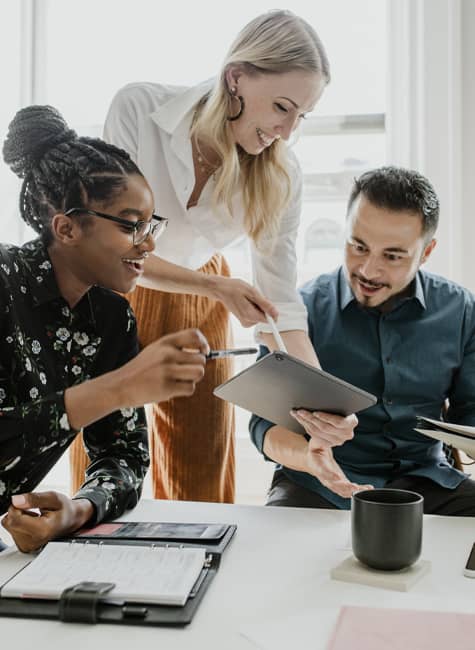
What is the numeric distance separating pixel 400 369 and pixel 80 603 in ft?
3.38

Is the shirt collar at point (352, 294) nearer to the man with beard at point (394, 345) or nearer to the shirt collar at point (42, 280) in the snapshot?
the man with beard at point (394, 345)

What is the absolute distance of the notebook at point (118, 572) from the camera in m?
0.87

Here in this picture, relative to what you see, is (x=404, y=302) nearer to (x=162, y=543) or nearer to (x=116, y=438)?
(x=116, y=438)

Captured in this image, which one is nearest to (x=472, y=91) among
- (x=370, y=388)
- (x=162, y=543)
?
(x=370, y=388)

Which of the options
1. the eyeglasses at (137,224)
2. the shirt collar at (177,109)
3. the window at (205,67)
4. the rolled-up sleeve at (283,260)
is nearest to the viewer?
the eyeglasses at (137,224)

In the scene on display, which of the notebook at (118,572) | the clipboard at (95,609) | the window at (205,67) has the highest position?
the window at (205,67)

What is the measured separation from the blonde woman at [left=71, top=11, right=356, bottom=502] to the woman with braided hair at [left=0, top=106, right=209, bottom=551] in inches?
11.6

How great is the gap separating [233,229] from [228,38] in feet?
4.07

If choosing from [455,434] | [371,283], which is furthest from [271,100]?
[455,434]

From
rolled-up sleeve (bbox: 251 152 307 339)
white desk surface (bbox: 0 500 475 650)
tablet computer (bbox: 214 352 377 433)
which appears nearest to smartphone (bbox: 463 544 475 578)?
white desk surface (bbox: 0 500 475 650)

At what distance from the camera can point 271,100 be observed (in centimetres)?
167

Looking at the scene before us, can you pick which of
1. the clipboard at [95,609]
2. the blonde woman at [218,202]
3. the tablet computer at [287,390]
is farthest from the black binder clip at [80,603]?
the blonde woman at [218,202]

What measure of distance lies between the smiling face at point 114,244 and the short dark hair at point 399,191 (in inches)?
22.5

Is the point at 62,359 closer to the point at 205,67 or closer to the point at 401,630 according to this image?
the point at 401,630
